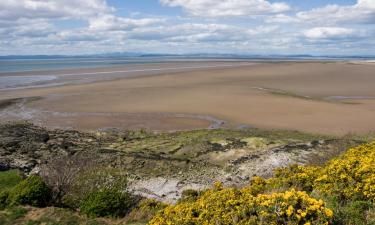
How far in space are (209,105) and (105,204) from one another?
30831 mm

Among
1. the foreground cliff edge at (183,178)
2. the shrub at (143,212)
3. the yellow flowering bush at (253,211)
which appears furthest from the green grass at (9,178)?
the yellow flowering bush at (253,211)

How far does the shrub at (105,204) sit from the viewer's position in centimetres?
1355

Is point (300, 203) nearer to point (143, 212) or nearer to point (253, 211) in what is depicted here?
point (253, 211)

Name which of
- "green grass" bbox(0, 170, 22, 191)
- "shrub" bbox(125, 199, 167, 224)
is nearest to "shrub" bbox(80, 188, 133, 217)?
"shrub" bbox(125, 199, 167, 224)

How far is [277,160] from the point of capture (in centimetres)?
2261

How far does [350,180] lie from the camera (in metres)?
10.9

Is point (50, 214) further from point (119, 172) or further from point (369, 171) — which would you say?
point (369, 171)

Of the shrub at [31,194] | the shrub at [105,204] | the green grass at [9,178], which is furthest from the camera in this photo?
the green grass at [9,178]

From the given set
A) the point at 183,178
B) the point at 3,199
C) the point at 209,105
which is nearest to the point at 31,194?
the point at 3,199

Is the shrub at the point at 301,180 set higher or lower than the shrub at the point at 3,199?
higher

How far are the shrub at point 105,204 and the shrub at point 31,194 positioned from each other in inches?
58.1

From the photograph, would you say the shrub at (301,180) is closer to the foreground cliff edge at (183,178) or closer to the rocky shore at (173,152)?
the foreground cliff edge at (183,178)

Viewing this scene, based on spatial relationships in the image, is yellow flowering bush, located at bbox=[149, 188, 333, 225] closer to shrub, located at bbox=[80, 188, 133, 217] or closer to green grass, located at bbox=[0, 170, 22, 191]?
shrub, located at bbox=[80, 188, 133, 217]

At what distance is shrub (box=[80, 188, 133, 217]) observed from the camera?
44.5ft
